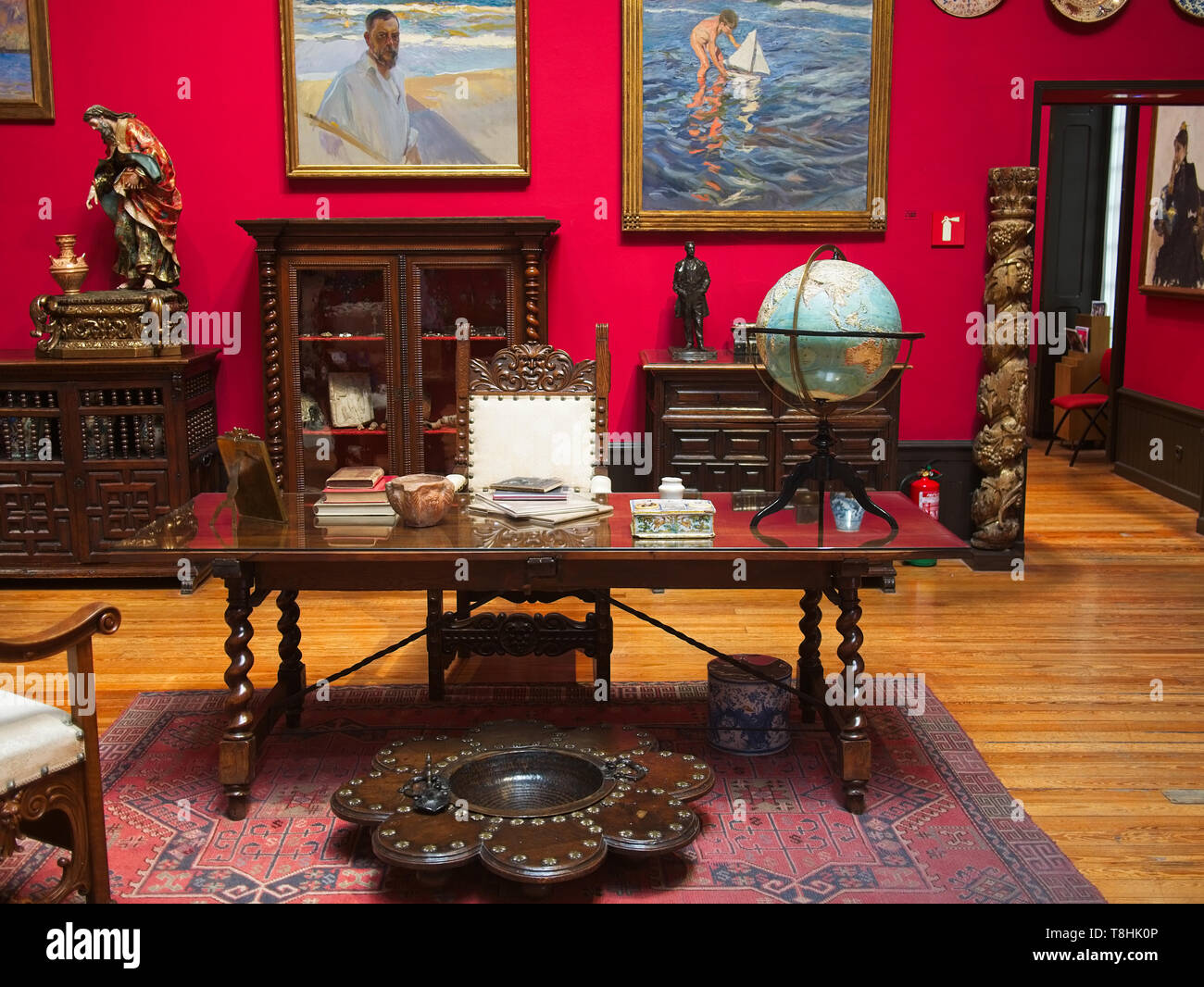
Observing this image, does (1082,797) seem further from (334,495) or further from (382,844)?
(334,495)

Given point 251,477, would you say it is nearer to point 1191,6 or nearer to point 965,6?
point 965,6

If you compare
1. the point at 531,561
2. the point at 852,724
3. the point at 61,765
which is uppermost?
the point at 531,561

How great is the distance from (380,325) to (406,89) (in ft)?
4.60

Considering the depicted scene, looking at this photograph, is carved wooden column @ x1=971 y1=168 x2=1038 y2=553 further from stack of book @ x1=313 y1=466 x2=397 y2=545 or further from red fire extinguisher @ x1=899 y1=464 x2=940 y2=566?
stack of book @ x1=313 y1=466 x2=397 y2=545

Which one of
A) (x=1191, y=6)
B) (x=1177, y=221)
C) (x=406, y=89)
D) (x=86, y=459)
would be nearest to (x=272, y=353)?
(x=86, y=459)

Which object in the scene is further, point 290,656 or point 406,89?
point 406,89

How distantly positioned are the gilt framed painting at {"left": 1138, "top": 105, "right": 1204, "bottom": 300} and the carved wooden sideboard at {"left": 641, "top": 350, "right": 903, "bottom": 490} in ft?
12.7

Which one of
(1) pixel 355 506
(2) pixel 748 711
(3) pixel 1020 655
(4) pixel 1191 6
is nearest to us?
(1) pixel 355 506

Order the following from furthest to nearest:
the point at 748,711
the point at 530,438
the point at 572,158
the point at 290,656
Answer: the point at 572,158, the point at 530,438, the point at 290,656, the point at 748,711

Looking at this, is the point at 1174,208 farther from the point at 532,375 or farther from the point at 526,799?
the point at 526,799

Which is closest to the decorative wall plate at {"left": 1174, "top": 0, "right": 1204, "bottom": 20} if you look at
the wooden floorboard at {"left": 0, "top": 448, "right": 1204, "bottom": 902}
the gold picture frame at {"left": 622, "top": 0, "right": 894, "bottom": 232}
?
the gold picture frame at {"left": 622, "top": 0, "right": 894, "bottom": 232}

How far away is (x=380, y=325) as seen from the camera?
6926 millimetres

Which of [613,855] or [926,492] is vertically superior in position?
[926,492]

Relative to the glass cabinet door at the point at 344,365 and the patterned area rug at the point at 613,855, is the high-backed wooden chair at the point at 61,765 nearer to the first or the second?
the patterned area rug at the point at 613,855
